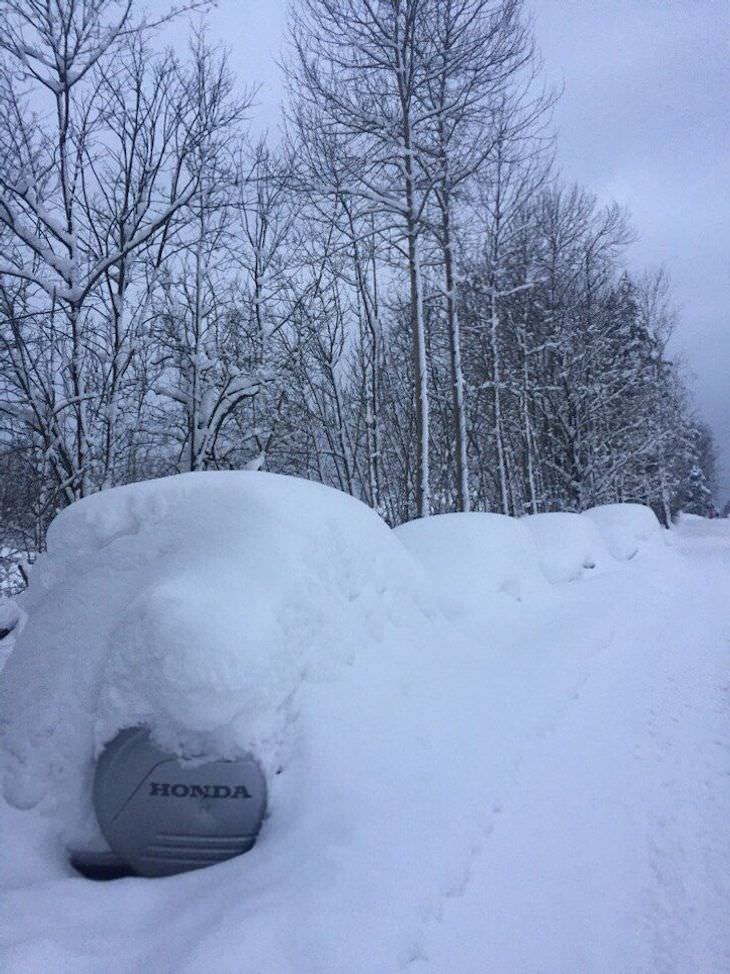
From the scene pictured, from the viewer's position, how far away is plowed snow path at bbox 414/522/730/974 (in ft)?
8.09

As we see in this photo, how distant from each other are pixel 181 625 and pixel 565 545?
8.91m

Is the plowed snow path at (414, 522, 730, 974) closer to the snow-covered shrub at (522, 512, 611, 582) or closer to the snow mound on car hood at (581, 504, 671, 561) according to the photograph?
the snow-covered shrub at (522, 512, 611, 582)

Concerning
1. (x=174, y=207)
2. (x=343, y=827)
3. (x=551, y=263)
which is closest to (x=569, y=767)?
(x=343, y=827)

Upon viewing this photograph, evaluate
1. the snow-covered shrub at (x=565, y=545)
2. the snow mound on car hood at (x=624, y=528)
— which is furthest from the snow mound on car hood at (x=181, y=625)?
the snow mound on car hood at (x=624, y=528)

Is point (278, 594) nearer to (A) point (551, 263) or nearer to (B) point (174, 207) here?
(B) point (174, 207)

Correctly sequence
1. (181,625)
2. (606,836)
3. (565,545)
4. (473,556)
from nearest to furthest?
1. (181,625)
2. (606,836)
3. (473,556)
4. (565,545)

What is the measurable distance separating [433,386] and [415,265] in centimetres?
899

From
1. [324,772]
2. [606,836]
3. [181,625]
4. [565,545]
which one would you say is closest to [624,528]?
[565,545]

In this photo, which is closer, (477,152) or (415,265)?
(415,265)

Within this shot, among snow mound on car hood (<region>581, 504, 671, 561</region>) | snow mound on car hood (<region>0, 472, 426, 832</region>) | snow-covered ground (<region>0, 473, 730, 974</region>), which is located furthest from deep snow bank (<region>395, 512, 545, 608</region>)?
snow mound on car hood (<region>581, 504, 671, 561</region>)

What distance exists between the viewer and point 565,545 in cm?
1086

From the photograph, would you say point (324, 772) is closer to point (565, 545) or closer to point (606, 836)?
point (606, 836)

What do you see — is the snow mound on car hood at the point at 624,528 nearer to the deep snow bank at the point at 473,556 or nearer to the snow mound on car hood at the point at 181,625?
the deep snow bank at the point at 473,556

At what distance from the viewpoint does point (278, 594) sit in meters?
3.33
